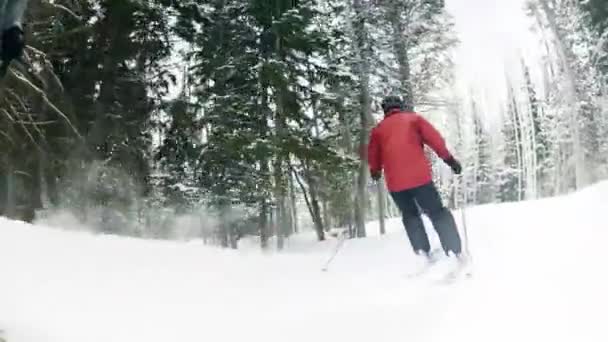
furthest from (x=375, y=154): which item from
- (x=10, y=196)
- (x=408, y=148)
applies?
(x=10, y=196)

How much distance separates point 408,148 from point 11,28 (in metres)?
4.38

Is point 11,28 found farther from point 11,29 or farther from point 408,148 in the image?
point 408,148

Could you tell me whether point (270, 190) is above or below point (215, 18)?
below

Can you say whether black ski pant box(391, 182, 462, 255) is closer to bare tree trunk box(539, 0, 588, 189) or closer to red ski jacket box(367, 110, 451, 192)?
red ski jacket box(367, 110, 451, 192)

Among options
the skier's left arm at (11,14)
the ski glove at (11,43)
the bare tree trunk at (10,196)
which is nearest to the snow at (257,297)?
the ski glove at (11,43)

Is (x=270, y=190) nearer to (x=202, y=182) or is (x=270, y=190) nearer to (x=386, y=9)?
(x=202, y=182)

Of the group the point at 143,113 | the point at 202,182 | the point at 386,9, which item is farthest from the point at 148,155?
the point at 386,9

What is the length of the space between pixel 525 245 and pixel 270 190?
343 inches

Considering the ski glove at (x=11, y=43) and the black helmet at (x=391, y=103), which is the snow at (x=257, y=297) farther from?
the black helmet at (x=391, y=103)

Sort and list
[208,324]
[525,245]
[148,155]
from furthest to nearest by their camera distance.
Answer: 1. [148,155]
2. [525,245]
3. [208,324]

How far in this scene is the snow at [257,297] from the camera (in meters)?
3.91

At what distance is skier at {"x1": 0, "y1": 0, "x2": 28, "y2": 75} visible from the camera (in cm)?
289

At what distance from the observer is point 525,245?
30.4ft

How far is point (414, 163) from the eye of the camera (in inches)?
253
